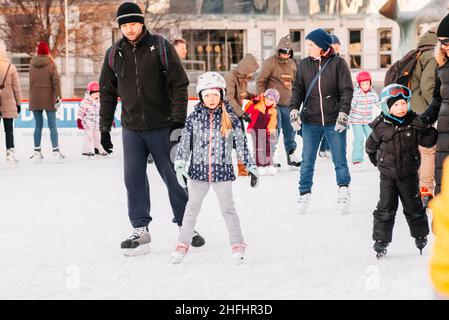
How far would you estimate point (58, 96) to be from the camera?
11.5 meters

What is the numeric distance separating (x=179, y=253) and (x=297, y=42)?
38983 millimetres

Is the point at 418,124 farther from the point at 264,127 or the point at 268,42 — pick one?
the point at 268,42

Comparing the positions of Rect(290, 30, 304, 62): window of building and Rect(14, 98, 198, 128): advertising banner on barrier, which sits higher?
Rect(290, 30, 304, 62): window of building

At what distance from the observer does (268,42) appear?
42906 mm

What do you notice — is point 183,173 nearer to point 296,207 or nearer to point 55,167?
point 296,207

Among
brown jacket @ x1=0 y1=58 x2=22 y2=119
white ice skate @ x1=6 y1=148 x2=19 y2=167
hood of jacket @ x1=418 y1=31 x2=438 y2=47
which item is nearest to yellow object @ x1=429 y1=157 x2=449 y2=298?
hood of jacket @ x1=418 y1=31 x2=438 y2=47

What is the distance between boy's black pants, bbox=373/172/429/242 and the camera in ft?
15.8

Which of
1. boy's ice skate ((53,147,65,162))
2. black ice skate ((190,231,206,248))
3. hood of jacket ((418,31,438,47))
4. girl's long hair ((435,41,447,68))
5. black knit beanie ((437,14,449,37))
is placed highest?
black knit beanie ((437,14,449,37))

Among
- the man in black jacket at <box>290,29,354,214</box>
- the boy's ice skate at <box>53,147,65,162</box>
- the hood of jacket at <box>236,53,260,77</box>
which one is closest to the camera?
the man in black jacket at <box>290,29,354,214</box>

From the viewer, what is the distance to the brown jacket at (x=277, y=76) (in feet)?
32.2

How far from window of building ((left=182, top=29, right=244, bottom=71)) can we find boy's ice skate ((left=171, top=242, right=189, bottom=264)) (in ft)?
125

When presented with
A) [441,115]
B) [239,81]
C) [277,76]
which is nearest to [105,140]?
[441,115]

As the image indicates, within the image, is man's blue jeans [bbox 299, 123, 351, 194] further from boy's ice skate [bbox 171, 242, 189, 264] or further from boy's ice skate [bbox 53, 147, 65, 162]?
boy's ice skate [bbox 53, 147, 65, 162]

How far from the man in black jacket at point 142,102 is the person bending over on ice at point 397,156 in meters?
1.17
